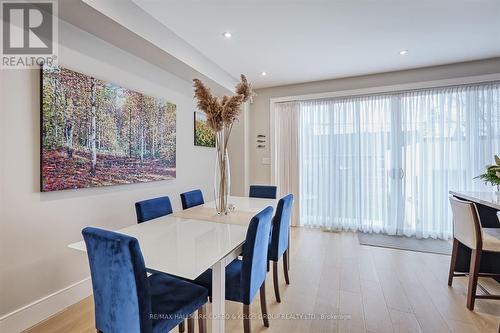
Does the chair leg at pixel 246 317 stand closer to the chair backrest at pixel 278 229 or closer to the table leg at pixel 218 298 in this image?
the table leg at pixel 218 298

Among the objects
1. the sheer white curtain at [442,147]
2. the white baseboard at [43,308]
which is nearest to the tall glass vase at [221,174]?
the white baseboard at [43,308]

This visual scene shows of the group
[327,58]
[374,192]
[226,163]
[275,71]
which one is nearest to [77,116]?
[226,163]

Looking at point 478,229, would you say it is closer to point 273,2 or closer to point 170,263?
point 170,263

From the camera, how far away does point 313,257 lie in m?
3.12

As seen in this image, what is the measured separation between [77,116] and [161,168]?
116cm

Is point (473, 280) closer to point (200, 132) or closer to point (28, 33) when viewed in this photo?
point (200, 132)

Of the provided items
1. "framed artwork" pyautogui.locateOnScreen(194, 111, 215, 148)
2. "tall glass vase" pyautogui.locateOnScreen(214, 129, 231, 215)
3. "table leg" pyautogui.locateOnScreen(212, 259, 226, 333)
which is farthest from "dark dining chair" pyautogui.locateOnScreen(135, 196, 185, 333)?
"framed artwork" pyautogui.locateOnScreen(194, 111, 215, 148)

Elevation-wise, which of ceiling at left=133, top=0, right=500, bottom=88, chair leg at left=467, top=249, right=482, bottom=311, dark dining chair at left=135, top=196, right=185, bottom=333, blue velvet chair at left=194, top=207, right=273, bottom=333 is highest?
ceiling at left=133, top=0, right=500, bottom=88

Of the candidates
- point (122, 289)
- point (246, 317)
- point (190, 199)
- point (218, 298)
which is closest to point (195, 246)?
point (218, 298)

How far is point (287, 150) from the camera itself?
14.9ft

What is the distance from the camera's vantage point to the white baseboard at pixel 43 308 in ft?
5.66

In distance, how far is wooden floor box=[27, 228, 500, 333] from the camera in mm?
1834

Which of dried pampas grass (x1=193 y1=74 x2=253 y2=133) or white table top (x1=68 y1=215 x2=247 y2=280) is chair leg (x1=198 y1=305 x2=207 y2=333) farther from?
dried pampas grass (x1=193 y1=74 x2=253 y2=133)

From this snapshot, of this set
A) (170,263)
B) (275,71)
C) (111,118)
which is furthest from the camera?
(275,71)
